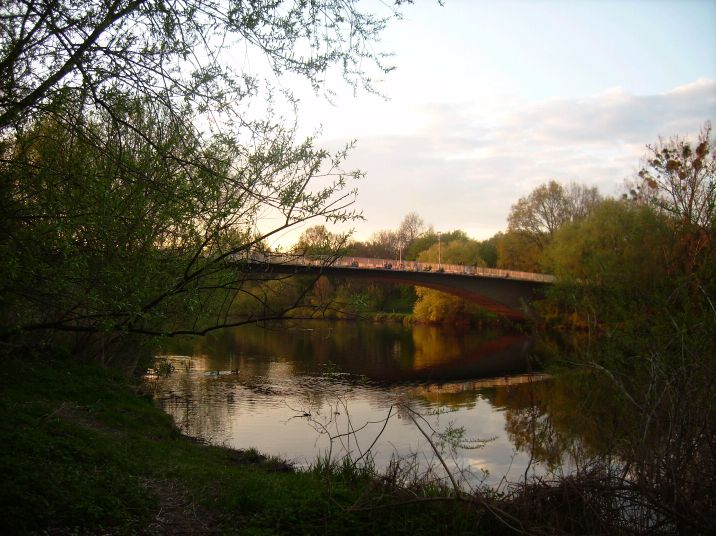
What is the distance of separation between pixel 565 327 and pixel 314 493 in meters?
35.9

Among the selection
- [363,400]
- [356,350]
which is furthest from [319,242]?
[356,350]

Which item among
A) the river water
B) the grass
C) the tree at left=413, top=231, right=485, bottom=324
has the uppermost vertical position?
the tree at left=413, top=231, right=485, bottom=324

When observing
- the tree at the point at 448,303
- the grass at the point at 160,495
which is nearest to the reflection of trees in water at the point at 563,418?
the grass at the point at 160,495

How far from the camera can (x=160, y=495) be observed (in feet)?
20.6

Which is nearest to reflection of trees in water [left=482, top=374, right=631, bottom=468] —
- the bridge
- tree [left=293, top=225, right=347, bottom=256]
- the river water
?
the river water

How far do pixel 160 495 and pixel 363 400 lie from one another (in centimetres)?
1214

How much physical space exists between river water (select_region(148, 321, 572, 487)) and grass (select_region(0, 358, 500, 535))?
0.78 m

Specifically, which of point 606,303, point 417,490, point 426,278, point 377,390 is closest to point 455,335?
point 426,278

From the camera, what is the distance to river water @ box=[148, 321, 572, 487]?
10633mm

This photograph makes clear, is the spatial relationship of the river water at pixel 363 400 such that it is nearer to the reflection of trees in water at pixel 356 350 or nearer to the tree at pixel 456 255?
the reflection of trees in water at pixel 356 350

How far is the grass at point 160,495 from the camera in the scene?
5.14 metres

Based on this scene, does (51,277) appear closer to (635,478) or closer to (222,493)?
(222,493)

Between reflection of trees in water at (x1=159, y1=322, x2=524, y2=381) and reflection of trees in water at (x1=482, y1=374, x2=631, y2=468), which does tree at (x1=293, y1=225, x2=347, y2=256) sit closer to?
reflection of trees in water at (x1=482, y1=374, x2=631, y2=468)

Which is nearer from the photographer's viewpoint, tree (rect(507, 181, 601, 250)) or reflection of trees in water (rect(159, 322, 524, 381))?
reflection of trees in water (rect(159, 322, 524, 381))
